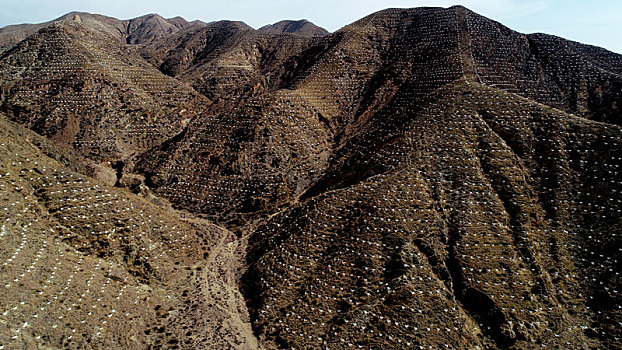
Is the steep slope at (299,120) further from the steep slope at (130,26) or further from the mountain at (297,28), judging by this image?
the steep slope at (130,26)

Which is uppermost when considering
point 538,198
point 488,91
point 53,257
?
point 488,91

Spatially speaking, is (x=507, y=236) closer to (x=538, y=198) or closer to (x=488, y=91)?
(x=538, y=198)

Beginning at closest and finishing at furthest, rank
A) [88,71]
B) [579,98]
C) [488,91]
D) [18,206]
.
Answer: [18,206]
[488,91]
[579,98]
[88,71]

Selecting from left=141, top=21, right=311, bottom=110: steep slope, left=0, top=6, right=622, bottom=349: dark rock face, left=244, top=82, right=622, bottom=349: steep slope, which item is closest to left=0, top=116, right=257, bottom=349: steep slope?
left=0, top=6, right=622, bottom=349: dark rock face

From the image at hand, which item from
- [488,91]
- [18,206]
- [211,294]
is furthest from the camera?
[488,91]

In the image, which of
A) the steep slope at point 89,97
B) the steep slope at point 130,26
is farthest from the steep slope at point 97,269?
the steep slope at point 130,26

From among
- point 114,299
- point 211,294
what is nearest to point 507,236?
point 211,294

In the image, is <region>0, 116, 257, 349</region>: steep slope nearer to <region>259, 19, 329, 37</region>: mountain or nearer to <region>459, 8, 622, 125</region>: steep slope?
<region>459, 8, 622, 125</region>: steep slope
